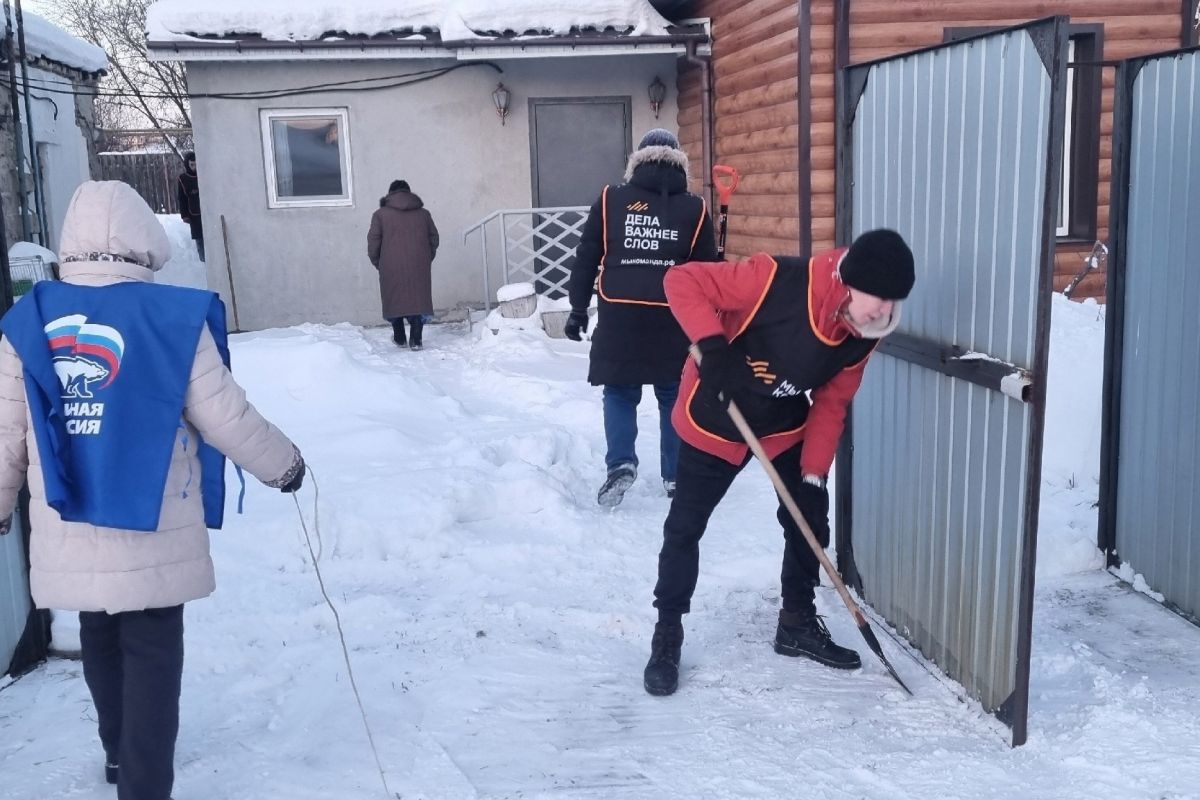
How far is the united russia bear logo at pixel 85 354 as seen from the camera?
8.45 ft

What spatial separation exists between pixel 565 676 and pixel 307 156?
927cm

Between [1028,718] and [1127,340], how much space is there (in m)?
1.66

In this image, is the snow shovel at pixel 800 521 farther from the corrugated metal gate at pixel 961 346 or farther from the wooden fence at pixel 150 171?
the wooden fence at pixel 150 171

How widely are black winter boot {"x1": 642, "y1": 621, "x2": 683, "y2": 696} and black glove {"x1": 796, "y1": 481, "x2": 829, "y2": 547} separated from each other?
525mm

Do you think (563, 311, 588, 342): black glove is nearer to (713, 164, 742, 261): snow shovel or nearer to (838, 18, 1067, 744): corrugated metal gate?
(713, 164, 742, 261): snow shovel

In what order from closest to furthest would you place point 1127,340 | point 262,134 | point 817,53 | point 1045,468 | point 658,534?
point 1127,340 → point 658,534 → point 1045,468 → point 817,53 → point 262,134

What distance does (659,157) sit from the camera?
5.00 meters

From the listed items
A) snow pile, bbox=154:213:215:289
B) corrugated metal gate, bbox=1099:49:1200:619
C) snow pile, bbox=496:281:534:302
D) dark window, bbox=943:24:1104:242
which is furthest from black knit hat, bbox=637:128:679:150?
snow pile, bbox=154:213:215:289

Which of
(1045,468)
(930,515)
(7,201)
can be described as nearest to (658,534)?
(930,515)

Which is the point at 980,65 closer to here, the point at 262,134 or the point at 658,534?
the point at 658,534

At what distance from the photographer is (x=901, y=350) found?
3729 millimetres

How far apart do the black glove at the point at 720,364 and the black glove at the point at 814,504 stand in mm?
457

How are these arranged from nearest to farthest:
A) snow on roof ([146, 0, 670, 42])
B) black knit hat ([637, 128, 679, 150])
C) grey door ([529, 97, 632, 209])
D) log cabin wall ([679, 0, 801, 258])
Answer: black knit hat ([637, 128, 679, 150]), log cabin wall ([679, 0, 801, 258]), snow on roof ([146, 0, 670, 42]), grey door ([529, 97, 632, 209])

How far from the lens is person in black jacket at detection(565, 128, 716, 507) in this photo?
5039mm
